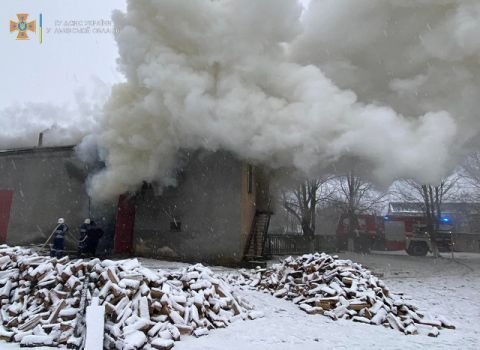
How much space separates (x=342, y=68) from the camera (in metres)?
13.1

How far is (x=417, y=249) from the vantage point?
22469mm

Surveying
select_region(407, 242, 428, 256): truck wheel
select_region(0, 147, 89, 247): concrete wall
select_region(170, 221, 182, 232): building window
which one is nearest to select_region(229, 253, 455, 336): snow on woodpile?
select_region(170, 221, 182, 232): building window

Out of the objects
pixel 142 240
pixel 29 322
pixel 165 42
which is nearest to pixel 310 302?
pixel 29 322

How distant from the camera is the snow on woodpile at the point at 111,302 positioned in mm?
4984

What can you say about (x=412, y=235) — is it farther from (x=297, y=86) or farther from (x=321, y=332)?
(x=321, y=332)

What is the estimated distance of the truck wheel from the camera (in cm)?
2233

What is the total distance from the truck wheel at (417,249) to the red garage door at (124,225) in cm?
1677

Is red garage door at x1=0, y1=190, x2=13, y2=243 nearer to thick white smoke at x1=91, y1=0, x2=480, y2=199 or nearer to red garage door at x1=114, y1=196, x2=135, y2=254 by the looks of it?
thick white smoke at x1=91, y1=0, x2=480, y2=199

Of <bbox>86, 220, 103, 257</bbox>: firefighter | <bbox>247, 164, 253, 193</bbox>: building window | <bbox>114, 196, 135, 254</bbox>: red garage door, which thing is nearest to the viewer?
<bbox>86, 220, 103, 257</bbox>: firefighter

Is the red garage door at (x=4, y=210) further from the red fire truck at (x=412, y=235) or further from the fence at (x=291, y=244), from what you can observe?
the red fire truck at (x=412, y=235)

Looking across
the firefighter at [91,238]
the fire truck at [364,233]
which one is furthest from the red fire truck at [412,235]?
the firefighter at [91,238]

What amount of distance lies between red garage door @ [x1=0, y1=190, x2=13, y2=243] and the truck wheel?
21.5 m

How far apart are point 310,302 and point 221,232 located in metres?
5.47

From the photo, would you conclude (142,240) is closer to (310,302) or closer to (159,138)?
(159,138)
